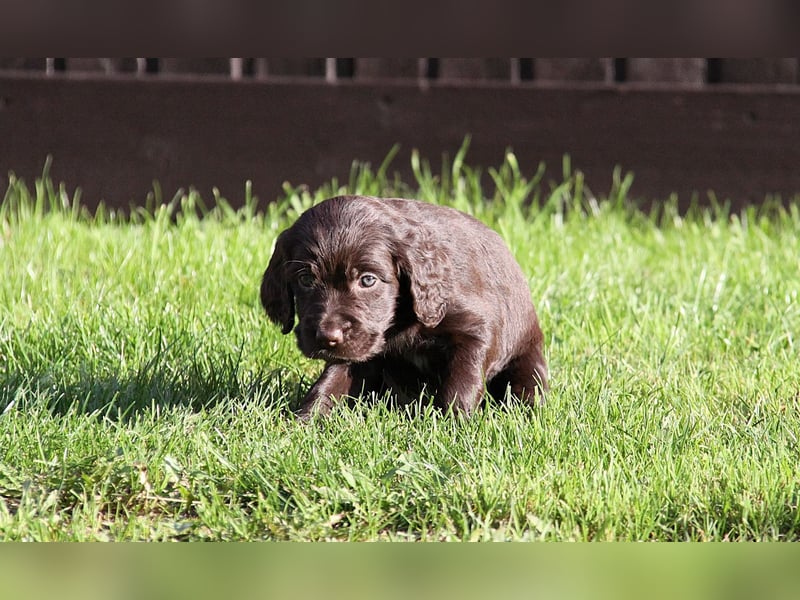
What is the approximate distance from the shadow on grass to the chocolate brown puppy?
0.78 ft

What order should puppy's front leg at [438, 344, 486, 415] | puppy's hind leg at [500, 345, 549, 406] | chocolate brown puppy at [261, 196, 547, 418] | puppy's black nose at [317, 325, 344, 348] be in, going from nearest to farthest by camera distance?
puppy's black nose at [317, 325, 344, 348], chocolate brown puppy at [261, 196, 547, 418], puppy's front leg at [438, 344, 486, 415], puppy's hind leg at [500, 345, 549, 406]

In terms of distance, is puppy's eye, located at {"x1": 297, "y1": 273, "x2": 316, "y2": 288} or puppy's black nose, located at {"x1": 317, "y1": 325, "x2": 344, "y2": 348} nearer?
puppy's black nose, located at {"x1": 317, "y1": 325, "x2": 344, "y2": 348}

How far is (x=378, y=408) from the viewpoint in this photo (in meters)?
3.80

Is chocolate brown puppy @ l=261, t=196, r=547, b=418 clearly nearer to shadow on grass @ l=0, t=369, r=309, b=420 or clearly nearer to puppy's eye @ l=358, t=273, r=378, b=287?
puppy's eye @ l=358, t=273, r=378, b=287

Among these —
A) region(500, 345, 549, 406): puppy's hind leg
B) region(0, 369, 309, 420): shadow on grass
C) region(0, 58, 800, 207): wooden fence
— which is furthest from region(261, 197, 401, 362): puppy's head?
region(0, 58, 800, 207): wooden fence

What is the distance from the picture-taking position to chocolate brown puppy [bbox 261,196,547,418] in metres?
3.72

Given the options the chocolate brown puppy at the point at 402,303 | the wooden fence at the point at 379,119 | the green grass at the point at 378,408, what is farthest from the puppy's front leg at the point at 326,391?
A: the wooden fence at the point at 379,119

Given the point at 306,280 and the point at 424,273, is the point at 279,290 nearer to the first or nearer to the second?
the point at 306,280

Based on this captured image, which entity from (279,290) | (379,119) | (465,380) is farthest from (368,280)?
(379,119)

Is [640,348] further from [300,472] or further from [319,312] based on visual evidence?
[300,472]

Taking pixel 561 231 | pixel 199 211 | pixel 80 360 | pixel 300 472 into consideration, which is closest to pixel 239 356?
pixel 80 360

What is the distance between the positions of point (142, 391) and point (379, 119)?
3454 mm

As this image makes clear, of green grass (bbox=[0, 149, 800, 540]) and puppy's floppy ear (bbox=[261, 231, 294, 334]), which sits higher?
puppy's floppy ear (bbox=[261, 231, 294, 334])

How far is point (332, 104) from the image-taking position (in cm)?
711
